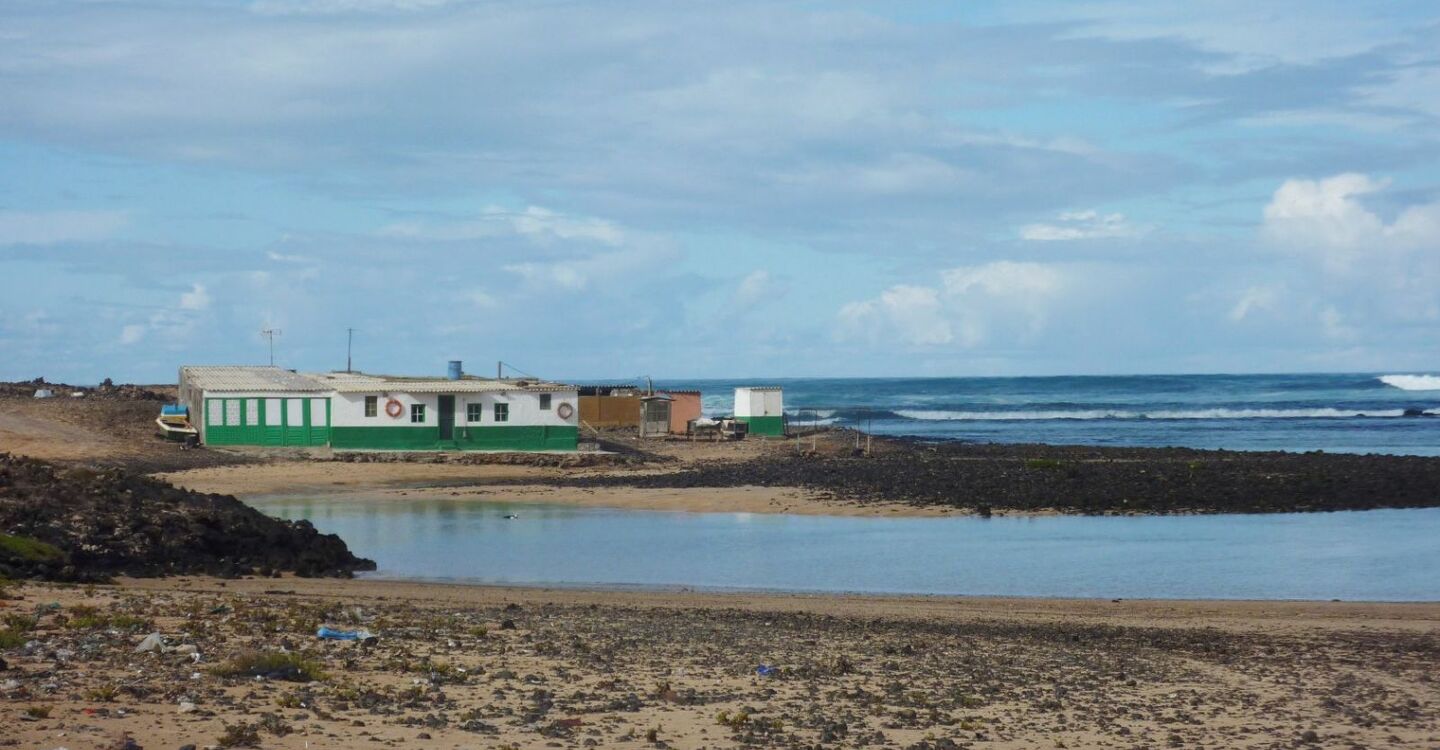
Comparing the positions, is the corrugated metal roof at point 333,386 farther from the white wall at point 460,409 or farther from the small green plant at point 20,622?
the small green plant at point 20,622

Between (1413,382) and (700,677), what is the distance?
6236 inches

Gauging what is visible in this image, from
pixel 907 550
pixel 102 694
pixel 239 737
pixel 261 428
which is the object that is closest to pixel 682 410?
pixel 261 428

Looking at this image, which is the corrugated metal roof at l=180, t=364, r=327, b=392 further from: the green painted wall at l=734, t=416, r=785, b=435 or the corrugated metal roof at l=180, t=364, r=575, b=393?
the green painted wall at l=734, t=416, r=785, b=435

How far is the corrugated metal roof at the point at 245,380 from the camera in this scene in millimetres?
49719

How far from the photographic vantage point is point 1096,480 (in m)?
42.5

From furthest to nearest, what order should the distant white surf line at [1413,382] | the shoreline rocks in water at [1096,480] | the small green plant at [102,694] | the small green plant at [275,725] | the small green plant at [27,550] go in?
the distant white surf line at [1413,382] < the shoreline rocks in water at [1096,480] < the small green plant at [27,550] < the small green plant at [102,694] < the small green plant at [275,725]

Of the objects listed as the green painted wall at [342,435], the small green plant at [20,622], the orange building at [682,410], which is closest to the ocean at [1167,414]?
the orange building at [682,410]

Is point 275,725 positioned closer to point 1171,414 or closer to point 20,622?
point 20,622

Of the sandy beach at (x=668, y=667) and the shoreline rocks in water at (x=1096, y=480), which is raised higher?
the shoreline rocks in water at (x=1096, y=480)

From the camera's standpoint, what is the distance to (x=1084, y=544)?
98.6 ft

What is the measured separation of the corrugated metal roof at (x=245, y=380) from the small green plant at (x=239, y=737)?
4134 cm

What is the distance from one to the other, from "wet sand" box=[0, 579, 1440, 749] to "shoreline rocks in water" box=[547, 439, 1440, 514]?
1950cm

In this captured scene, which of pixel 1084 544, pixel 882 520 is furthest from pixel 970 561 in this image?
pixel 882 520

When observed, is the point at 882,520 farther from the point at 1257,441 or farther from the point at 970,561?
the point at 1257,441
